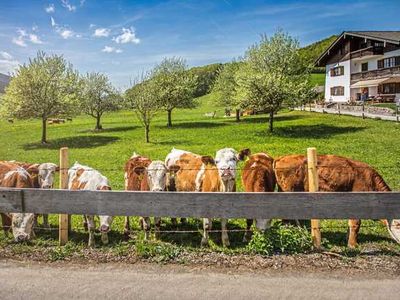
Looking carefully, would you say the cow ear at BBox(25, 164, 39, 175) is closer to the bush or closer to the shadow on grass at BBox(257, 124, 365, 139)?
the bush

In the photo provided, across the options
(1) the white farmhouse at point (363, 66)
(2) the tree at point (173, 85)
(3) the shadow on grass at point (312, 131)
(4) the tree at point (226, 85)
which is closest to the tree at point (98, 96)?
(2) the tree at point (173, 85)

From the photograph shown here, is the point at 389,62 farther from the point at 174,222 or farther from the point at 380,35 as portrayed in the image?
the point at 174,222

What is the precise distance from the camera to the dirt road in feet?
18.4

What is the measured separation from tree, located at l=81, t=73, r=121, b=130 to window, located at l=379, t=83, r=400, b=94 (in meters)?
37.0

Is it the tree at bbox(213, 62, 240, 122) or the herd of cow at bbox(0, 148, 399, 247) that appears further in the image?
the tree at bbox(213, 62, 240, 122)

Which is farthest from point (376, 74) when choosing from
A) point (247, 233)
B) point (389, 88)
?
point (247, 233)

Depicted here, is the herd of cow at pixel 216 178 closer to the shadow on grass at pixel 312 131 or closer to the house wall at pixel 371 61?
the shadow on grass at pixel 312 131

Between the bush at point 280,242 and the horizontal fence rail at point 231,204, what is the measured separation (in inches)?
28.7

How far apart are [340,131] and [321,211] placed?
1133 inches

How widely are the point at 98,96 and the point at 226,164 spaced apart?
42477 mm

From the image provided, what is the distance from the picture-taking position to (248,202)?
6785 mm

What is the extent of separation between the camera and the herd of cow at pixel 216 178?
8156 millimetres

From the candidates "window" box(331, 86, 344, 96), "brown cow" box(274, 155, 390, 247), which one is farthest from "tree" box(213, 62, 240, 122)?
"brown cow" box(274, 155, 390, 247)

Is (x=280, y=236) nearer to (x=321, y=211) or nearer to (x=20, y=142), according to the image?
(x=321, y=211)
